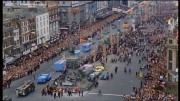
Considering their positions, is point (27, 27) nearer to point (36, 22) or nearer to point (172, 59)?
point (36, 22)

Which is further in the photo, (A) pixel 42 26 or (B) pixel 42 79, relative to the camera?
(A) pixel 42 26

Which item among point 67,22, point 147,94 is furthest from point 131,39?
point 147,94

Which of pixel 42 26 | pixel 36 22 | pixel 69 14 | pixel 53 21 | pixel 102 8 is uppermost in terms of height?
pixel 102 8

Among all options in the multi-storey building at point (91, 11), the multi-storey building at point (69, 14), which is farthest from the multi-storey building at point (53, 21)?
the multi-storey building at point (91, 11)

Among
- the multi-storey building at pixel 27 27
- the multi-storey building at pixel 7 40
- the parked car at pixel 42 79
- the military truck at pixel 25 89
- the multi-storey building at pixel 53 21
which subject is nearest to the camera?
the military truck at pixel 25 89

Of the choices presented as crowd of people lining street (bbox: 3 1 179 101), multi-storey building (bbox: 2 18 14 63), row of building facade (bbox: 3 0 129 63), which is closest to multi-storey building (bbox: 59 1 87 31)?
row of building facade (bbox: 3 0 129 63)

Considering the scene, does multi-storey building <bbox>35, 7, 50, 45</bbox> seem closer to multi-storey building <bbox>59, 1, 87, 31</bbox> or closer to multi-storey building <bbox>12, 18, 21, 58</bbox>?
multi-storey building <bbox>12, 18, 21, 58</bbox>

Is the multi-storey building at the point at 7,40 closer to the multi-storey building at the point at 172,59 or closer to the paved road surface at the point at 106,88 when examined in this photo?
the paved road surface at the point at 106,88

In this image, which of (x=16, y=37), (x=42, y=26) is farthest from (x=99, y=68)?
(x=42, y=26)

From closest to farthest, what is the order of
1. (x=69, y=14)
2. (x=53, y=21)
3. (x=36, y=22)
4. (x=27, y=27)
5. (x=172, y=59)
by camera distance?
(x=172, y=59) < (x=27, y=27) < (x=36, y=22) < (x=53, y=21) < (x=69, y=14)
